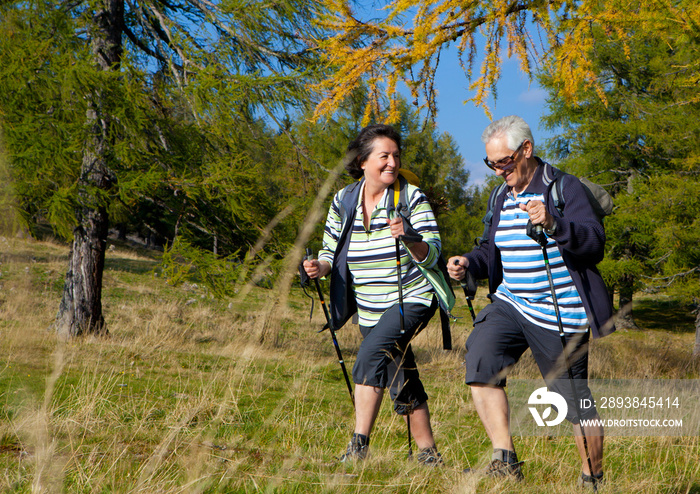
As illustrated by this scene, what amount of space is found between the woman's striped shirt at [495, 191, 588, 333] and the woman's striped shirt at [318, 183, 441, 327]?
1.21 ft

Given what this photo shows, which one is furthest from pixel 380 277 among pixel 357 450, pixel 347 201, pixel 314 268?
pixel 357 450

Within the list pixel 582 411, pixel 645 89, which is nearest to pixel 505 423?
pixel 582 411

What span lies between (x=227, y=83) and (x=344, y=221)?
4.52 m

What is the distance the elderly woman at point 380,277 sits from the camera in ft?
10.2

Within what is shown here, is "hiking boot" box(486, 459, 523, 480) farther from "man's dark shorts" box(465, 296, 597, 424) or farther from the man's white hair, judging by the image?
the man's white hair

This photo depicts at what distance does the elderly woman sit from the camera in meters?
3.12

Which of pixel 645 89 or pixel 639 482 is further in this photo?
pixel 645 89

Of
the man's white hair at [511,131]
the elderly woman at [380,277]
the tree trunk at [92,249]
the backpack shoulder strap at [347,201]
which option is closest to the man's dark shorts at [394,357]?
the elderly woman at [380,277]

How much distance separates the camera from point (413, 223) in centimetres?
326

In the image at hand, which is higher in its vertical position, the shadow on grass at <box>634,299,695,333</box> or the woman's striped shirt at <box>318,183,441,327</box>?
the woman's striped shirt at <box>318,183,441,327</box>

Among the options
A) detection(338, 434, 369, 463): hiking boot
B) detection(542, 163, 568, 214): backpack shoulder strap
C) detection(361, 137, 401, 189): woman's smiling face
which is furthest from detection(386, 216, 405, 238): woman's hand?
detection(338, 434, 369, 463): hiking boot

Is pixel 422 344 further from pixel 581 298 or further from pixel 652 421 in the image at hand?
pixel 581 298

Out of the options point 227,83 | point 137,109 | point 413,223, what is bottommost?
point 413,223

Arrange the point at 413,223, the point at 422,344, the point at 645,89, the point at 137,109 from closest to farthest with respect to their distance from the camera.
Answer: the point at 413,223 → the point at 137,109 → the point at 422,344 → the point at 645,89
